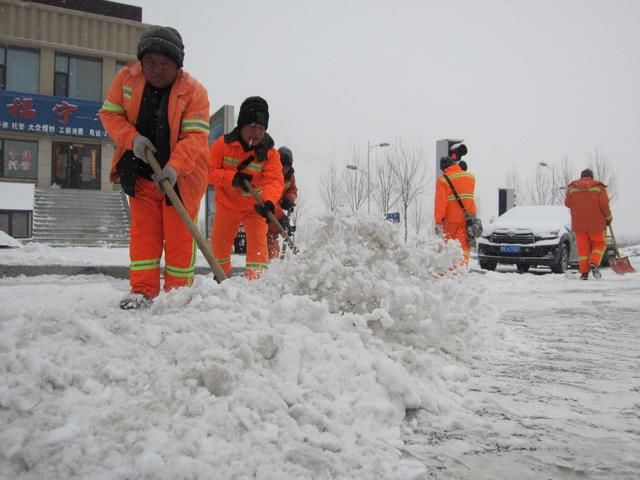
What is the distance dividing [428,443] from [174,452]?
33.2 inches

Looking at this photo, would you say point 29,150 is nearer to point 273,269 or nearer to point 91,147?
point 91,147

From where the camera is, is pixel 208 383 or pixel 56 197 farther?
pixel 56 197

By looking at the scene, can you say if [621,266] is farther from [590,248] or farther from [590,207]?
[590,207]

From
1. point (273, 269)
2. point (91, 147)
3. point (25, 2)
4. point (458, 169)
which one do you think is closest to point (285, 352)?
point (273, 269)

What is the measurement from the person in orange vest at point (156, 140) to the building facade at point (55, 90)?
19.3 m

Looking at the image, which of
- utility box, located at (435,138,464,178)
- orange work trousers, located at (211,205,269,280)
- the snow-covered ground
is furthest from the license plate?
the snow-covered ground

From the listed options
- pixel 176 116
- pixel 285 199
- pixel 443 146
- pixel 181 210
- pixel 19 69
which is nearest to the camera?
pixel 181 210

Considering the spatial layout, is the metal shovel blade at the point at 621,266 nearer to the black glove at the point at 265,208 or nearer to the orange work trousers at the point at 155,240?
the black glove at the point at 265,208

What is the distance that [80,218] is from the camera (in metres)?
19.8

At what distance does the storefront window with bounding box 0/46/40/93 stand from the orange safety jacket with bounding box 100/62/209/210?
21.3 meters

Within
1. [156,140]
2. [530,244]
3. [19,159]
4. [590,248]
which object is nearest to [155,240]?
[156,140]

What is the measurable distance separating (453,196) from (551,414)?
5210 millimetres

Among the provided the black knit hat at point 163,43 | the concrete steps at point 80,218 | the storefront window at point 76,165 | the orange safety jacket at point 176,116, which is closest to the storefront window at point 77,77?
the storefront window at point 76,165

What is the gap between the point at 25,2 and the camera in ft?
68.3
